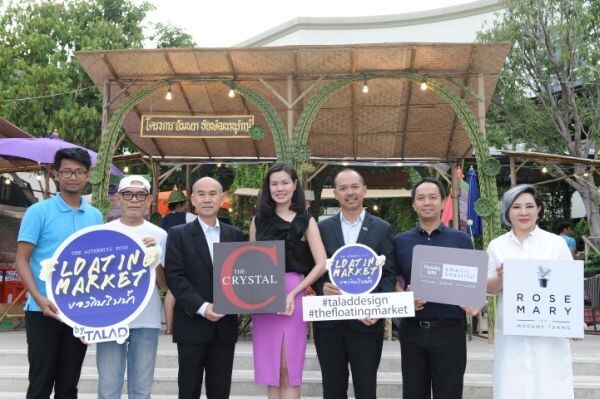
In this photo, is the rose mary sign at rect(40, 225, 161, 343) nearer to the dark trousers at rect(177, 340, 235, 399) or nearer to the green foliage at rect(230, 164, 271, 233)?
the dark trousers at rect(177, 340, 235, 399)

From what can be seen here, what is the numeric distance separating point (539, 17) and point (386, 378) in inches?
403

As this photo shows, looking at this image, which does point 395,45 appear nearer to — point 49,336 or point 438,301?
point 438,301

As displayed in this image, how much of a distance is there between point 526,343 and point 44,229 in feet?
8.40

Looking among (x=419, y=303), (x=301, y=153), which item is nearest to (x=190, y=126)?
(x=301, y=153)

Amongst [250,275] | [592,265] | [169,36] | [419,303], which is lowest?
[419,303]

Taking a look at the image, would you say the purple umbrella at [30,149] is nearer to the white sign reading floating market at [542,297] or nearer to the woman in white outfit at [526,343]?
the woman in white outfit at [526,343]

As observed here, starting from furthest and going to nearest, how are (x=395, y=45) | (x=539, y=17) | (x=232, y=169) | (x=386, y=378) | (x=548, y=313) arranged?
(x=232, y=169) < (x=539, y=17) < (x=395, y=45) < (x=386, y=378) < (x=548, y=313)

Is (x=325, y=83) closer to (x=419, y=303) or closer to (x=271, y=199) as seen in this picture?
(x=271, y=199)

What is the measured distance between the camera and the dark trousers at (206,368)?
10.1ft

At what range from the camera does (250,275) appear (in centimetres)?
302

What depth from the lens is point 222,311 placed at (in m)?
2.99

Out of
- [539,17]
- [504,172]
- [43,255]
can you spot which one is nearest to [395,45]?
[43,255]

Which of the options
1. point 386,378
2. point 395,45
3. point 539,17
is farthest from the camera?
point 539,17

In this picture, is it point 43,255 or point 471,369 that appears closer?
point 43,255
